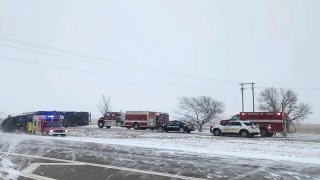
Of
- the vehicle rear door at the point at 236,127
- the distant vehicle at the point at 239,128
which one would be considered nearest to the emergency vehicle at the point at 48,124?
the distant vehicle at the point at 239,128

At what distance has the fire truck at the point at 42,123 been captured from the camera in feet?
134

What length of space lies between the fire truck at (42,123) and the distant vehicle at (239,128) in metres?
15.7

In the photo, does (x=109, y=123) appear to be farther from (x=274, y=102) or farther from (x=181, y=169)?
(x=181, y=169)

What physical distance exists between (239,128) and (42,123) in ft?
65.3

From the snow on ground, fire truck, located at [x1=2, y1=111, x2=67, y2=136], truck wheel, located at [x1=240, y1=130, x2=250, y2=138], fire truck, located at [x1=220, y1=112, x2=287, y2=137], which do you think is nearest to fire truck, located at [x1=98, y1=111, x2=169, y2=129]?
fire truck, located at [x1=2, y1=111, x2=67, y2=136]

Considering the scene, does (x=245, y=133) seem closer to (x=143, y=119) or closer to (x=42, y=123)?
(x=42, y=123)

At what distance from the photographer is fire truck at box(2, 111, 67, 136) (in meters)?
40.9

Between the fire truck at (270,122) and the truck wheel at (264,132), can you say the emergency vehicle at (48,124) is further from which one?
the truck wheel at (264,132)

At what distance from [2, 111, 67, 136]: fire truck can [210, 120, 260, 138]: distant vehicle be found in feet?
51.6

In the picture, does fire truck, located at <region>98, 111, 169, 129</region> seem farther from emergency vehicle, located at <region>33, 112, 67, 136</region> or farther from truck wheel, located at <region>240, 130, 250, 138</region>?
truck wheel, located at <region>240, 130, 250, 138</region>

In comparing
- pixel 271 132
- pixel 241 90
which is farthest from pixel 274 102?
pixel 271 132

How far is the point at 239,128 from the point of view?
136ft

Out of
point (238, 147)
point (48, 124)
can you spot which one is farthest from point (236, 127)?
point (48, 124)

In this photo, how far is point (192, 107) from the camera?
78500mm
